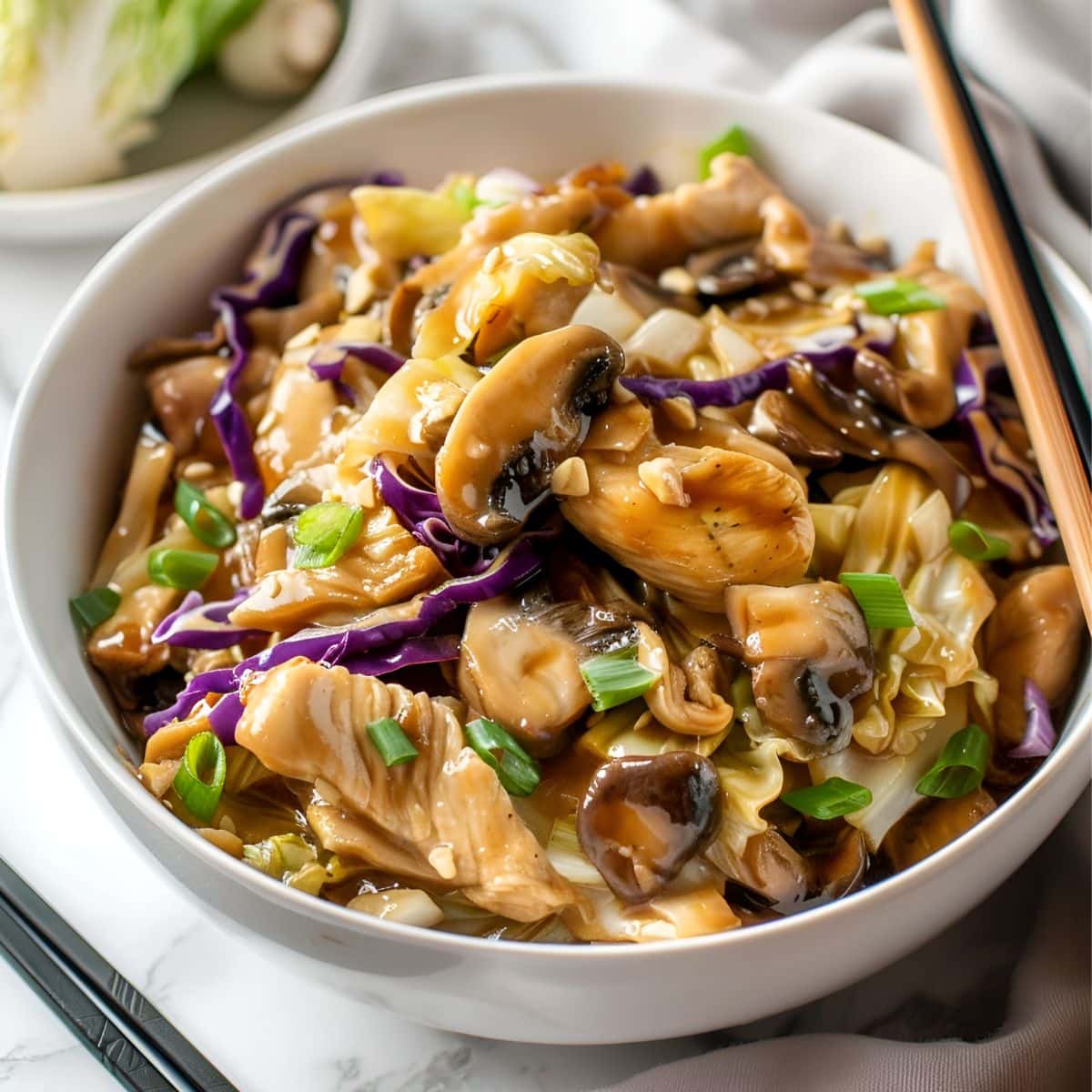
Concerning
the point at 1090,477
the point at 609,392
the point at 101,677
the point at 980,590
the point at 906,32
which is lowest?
the point at 101,677

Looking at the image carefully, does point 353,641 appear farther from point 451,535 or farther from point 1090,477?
point 1090,477

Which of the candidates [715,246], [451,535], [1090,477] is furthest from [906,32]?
[451,535]

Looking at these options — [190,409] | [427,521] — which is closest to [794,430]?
[427,521]

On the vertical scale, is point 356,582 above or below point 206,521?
above

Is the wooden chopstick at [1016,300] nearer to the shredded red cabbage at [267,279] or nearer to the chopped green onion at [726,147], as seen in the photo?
the chopped green onion at [726,147]

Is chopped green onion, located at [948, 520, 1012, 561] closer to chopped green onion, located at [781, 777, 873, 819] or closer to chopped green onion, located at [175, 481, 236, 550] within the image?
chopped green onion, located at [781, 777, 873, 819]

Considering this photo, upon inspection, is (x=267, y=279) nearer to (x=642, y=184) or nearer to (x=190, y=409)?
(x=190, y=409)

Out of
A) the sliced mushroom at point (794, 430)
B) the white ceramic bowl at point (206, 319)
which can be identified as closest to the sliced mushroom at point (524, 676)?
the white ceramic bowl at point (206, 319)
